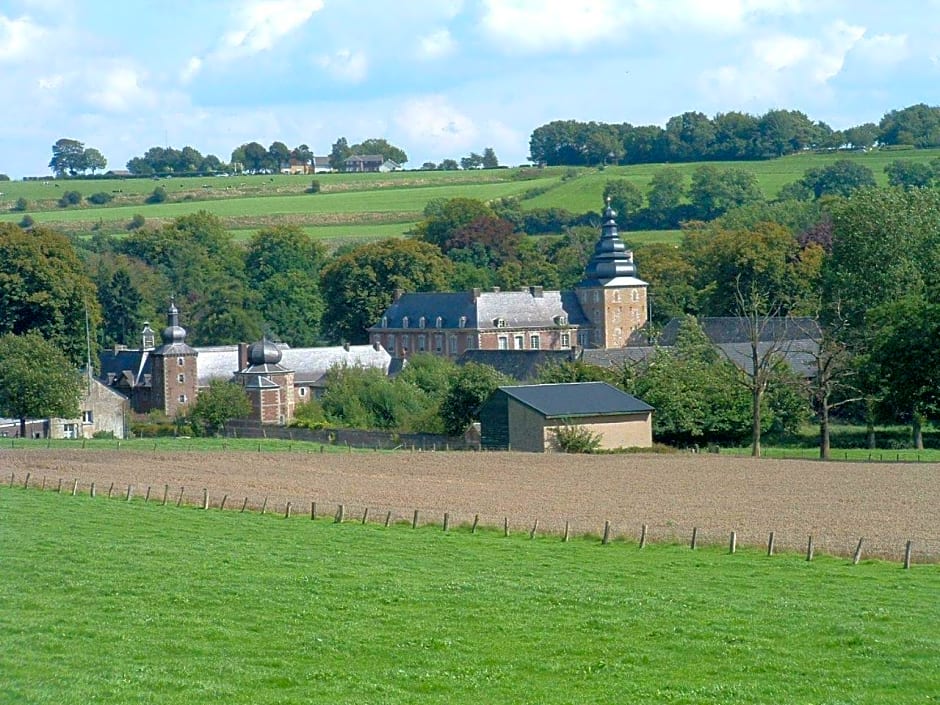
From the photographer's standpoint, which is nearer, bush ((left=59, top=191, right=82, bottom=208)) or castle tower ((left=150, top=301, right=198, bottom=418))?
castle tower ((left=150, top=301, right=198, bottom=418))

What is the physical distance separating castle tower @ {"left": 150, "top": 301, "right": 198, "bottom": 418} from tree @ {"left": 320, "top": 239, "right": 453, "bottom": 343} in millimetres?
26023

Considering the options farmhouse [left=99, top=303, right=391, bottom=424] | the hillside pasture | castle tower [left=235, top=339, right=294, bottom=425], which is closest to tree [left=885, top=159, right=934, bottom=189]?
farmhouse [left=99, top=303, right=391, bottom=424]

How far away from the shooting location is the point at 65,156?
196625 mm

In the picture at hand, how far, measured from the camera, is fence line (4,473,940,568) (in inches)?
1190

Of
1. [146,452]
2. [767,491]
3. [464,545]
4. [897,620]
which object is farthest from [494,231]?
[897,620]

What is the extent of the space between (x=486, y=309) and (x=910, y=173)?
59214mm

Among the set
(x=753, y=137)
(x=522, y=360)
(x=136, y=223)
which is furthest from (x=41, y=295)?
(x=753, y=137)

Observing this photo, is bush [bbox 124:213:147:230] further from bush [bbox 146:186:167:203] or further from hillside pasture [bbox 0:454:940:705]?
hillside pasture [bbox 0:454:940:705]

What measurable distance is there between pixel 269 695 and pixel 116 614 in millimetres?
5095

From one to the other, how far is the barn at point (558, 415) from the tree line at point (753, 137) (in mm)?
121501

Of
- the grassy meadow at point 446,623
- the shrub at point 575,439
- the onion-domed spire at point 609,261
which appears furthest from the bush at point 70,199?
the grassy meadow at point 446,623

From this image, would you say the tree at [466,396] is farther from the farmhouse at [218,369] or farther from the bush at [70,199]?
the bush at [70,199]

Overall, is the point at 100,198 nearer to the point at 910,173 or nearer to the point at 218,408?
the point at 910,173

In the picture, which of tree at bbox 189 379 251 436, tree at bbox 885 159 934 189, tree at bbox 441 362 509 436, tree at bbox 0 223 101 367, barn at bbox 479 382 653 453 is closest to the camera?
barn at bbox 479 382 653 453
